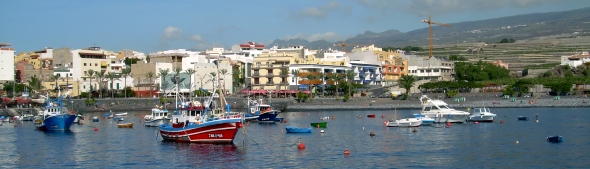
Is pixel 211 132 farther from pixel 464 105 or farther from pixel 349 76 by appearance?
pixel 349 76

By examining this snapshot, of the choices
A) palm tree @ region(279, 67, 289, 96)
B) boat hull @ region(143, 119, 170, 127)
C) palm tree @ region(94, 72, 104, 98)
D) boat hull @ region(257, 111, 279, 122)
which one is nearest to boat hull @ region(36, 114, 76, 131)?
boat hull @ region(143, 119, 170, 127)

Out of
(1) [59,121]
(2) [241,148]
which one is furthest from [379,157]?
(1) [59,121]

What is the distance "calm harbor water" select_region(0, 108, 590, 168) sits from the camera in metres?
45.3

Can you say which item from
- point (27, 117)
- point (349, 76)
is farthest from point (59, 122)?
point (349, 76)

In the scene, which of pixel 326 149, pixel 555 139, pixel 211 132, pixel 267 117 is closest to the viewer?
pixel 211 132

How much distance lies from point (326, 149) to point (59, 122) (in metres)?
35.0

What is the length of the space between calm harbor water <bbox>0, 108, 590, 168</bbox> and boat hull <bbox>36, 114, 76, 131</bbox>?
5.83 feet

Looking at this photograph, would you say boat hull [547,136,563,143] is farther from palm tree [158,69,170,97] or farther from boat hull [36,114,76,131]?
palm tree [158,69,170,97]

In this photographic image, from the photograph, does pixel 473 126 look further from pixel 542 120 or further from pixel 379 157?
pixel 379 157

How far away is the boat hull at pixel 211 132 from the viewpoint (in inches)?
2048

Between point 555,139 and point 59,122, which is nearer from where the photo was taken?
point 555,139

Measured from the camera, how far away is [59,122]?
246 ft

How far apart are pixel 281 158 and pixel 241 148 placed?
5654mm

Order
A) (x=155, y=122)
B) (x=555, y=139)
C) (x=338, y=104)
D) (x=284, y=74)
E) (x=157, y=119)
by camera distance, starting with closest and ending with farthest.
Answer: (x=555, y=139) < (x=155, y=122) < (x=157, y=119) < (x=338, y=104) < (x=284, y=74)
